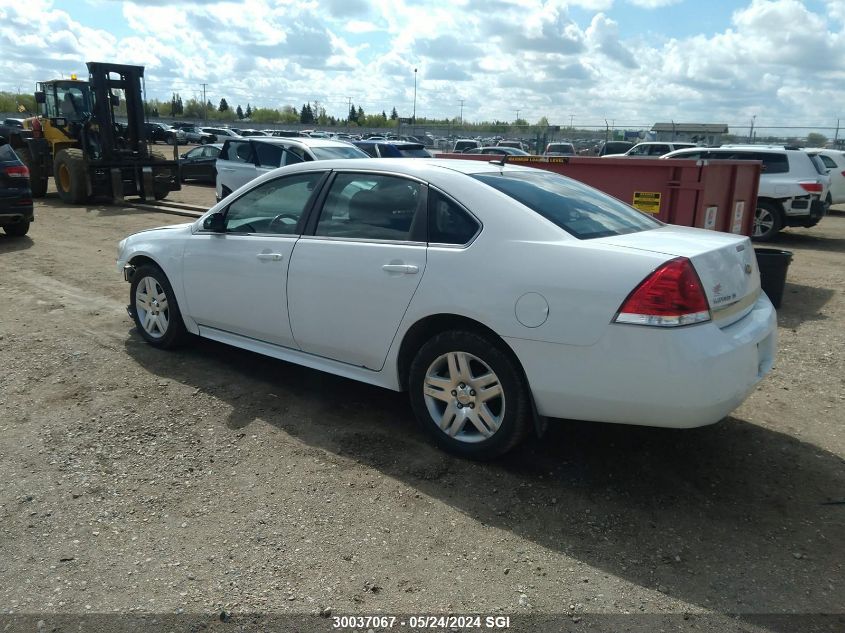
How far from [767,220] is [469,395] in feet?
37.3

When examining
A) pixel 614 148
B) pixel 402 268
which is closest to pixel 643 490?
pixel 402 268

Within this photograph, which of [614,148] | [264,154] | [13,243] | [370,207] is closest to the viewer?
[370,207]

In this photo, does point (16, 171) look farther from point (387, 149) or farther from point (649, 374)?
point (649, 374)

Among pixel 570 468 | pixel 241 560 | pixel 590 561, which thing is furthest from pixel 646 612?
pixel 241 560

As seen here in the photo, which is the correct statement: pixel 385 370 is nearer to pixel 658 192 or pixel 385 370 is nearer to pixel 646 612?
pixel 646 612

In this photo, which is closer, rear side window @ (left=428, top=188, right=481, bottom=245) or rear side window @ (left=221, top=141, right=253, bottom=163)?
rear side window @ (left=428, top=188, right=481, bottom=245)

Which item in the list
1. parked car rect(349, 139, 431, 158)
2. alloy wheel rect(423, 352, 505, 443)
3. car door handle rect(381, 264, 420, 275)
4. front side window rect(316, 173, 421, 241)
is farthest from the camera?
parked car rect(349, 139, 431, 158)

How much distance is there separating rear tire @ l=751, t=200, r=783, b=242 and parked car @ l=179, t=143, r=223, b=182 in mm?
16549

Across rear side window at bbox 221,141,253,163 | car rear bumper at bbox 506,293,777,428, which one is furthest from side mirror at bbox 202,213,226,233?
rear side window at bbox 221,141,253,163

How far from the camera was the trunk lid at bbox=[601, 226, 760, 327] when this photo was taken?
335 cm

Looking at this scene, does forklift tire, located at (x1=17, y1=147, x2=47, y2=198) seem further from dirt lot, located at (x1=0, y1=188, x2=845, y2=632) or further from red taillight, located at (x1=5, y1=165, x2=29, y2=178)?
dirt lot, located at (x1=0, y1=188, x2=845, y2=632)

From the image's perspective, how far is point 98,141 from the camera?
16469mm

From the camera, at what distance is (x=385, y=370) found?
164 inches

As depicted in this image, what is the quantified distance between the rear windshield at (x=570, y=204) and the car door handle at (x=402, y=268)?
649 mm
